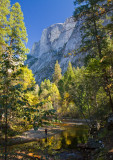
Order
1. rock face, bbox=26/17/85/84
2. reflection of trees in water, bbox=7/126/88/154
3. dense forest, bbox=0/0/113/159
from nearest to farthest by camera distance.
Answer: dense forest, bbox=0/0/113/159
reflection of trees in water, bbox=7/126/88/154
rock face, bbox=26/17/85/84

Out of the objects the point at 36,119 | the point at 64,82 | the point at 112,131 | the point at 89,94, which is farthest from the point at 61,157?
the point at 64,82

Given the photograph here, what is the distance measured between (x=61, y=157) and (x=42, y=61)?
169 meters

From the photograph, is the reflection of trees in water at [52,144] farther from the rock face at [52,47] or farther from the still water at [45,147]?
the rock face at [52,47]

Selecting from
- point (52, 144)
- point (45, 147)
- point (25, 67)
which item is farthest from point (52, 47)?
point (45, 147)

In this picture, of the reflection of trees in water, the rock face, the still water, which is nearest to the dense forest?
the still water

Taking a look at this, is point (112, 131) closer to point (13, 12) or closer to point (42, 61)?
point (13, 12)

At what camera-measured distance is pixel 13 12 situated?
12.7m

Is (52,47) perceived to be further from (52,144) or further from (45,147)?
(45,147)

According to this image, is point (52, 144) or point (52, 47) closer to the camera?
point (52, 144)

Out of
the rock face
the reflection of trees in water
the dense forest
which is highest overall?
the rock face

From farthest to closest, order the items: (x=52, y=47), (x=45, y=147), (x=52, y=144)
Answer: (x=52, y=47), (x=52, y=144), (x=45, y=147)

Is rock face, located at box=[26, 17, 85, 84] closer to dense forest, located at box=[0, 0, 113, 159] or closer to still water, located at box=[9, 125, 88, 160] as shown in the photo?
dense forest, located at box=[0, 0, 113, 159]

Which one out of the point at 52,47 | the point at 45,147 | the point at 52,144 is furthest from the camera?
the point at 52,47

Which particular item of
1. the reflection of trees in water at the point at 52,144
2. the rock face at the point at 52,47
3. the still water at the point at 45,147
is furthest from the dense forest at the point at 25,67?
the rock face at the point at 52,47
